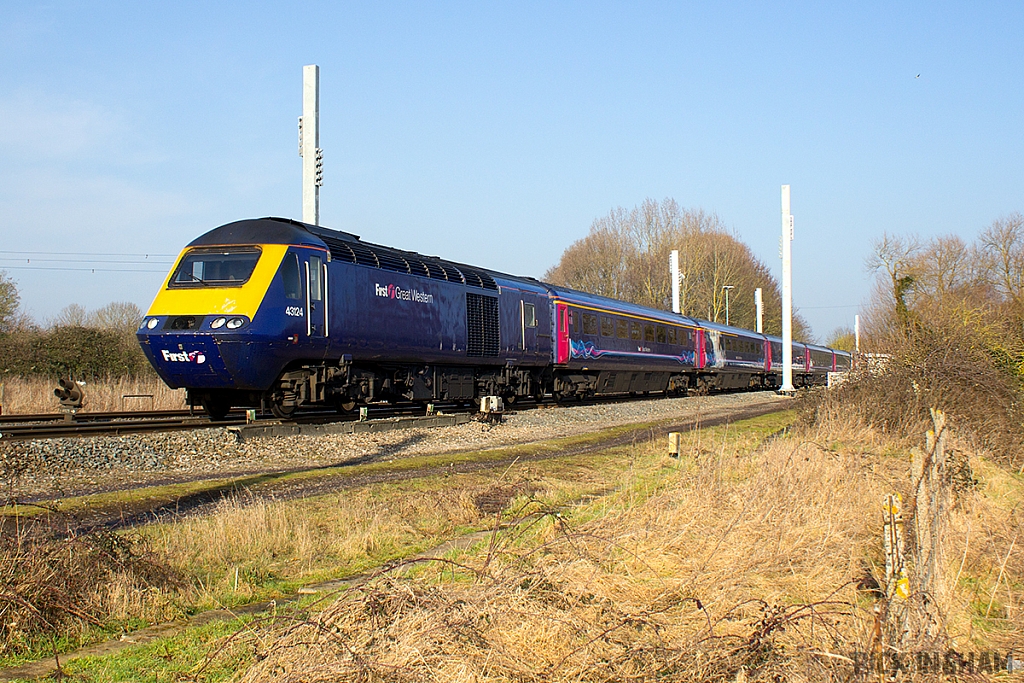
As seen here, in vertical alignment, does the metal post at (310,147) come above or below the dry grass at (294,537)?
above

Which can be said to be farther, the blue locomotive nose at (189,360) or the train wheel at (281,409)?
the train wheel at (281,409)

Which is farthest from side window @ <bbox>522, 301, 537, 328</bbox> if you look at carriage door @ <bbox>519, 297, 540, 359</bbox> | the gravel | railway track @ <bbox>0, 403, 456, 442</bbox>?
the gravel

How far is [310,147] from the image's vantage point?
2139 centimetres

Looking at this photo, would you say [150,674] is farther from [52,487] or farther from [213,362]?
[213,362]

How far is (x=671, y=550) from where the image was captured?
6.91 m

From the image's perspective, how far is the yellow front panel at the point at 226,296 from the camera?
14.0 meters

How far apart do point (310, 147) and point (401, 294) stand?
6.08 meters

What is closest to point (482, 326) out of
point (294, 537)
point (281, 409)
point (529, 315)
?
point (529, 315)

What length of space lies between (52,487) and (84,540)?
16.5 feet

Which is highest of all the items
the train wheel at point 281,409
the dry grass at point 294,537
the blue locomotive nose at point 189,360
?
the blue locomotive nose at point 189,360

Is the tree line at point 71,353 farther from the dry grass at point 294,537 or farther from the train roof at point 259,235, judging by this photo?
the dry grass at point 294,537

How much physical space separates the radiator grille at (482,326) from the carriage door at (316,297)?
5506 millimetres

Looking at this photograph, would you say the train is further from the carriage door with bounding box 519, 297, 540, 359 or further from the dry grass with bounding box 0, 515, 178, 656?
the dry grass with bounding box 0, 515, 178, 656

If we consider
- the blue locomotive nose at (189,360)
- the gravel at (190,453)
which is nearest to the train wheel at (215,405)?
the blue locomotive nose at (189,360)
